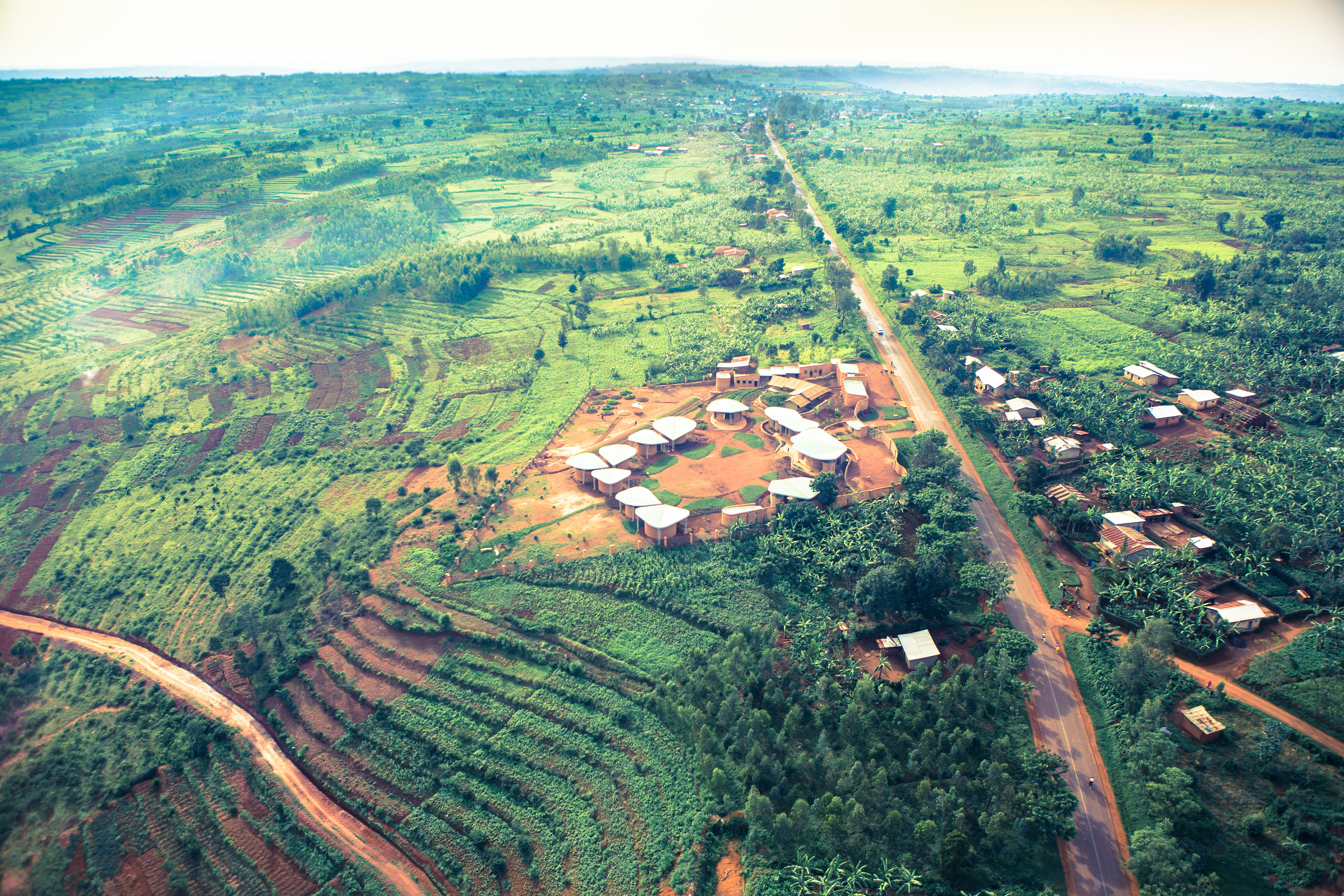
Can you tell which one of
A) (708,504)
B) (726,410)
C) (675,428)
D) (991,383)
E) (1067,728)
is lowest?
(1067,728)

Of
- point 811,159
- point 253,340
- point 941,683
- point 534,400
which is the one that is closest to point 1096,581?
point 941,683

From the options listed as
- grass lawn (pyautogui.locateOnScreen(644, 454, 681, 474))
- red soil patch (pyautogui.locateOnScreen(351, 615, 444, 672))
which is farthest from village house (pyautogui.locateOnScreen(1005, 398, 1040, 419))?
red soil patch (pyautogui.locateOnScreen(351, 615, 444, 672))

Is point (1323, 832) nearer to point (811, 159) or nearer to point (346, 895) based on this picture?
point (346, 895)

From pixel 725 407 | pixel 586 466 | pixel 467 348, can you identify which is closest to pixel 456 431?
pixel 586 466

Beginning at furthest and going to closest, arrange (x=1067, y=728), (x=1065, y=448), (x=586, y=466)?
(x=586, y=466) → (x=1065, y=448) → (x=1067, y=728)

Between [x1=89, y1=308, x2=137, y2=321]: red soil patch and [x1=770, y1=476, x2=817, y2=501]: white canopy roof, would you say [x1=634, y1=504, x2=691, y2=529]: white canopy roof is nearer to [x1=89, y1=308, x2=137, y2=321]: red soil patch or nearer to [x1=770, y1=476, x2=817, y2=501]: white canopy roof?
[x1=770, y1=476, x2=817, y2=501]: white canopy roof

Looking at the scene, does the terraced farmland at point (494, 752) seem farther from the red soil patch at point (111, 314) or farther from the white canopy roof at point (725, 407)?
the red soil patch at point (111, 314)

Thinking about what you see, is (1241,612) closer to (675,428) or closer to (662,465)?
(662,465)
